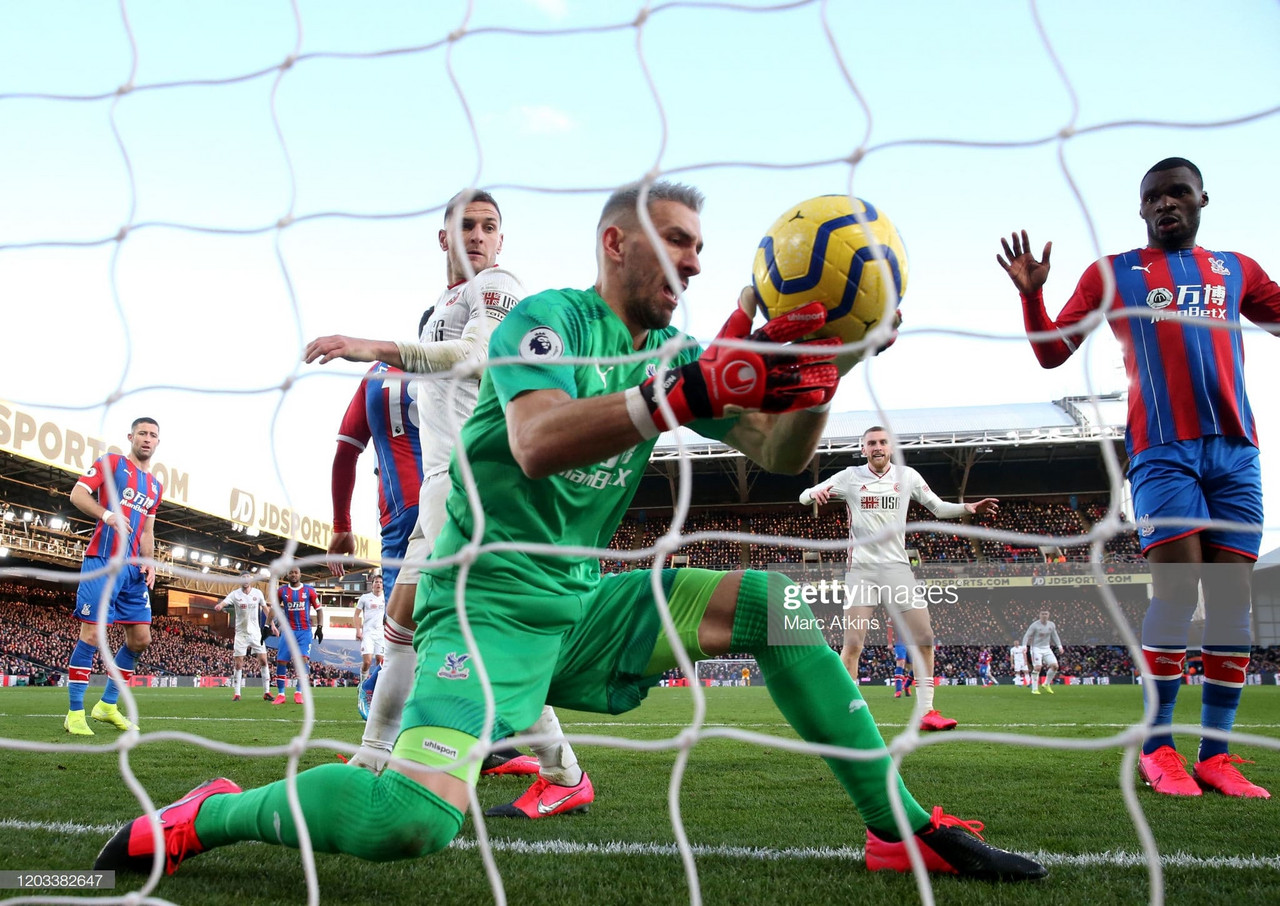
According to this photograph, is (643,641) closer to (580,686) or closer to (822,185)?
(580,686)

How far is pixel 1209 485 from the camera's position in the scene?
3.45 meters

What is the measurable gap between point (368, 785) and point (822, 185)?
5.83 ft

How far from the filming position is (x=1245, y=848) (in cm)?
244

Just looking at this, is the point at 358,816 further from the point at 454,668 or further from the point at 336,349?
the point at 336,349

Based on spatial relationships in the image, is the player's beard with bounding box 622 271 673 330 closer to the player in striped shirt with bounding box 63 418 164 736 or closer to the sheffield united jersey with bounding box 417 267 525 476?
the sheffield united jersey with bounding box 417 267 525 476

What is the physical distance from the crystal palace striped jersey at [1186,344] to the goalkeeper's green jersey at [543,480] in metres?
1.88

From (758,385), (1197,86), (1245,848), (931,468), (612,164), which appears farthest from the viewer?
(931,468)

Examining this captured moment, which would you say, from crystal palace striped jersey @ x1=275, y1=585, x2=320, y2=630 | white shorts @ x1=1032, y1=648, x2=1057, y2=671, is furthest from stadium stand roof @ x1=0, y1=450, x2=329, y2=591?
white shorts @ x1=1032, y1=648, x2=1057, y2=671

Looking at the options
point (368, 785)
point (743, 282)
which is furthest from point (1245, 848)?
point (368, 785)

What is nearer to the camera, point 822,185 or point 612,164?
point 822,185

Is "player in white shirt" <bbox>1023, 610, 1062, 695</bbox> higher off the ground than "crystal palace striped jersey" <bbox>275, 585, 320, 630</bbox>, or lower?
lower

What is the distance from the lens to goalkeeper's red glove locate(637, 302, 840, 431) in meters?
1.77

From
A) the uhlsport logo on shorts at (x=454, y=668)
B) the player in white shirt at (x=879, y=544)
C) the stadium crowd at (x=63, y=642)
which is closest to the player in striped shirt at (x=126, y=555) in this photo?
the player in white shirt at (x=879, y=544)

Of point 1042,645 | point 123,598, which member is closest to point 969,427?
point 1042,645
